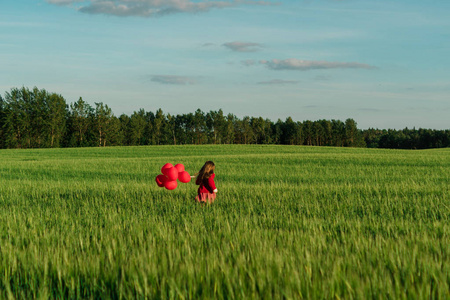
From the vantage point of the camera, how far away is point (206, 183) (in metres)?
7.20

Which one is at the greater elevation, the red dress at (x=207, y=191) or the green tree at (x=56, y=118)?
the green tree at (x=56, y=118)

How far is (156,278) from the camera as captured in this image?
2.75 metres

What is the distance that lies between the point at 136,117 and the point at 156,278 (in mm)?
115263

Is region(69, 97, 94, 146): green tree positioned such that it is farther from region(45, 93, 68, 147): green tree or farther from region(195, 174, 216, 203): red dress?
region(195, 174, 216, 203): red dress

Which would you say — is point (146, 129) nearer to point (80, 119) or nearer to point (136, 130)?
point (136, 130)

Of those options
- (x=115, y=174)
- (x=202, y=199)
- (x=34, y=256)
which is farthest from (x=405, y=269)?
(x=115, y=174)

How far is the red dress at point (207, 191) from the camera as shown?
283 inches

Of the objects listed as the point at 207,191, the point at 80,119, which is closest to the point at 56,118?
the point at 80,119

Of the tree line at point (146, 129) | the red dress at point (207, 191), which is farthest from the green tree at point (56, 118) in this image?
the red dress at point (207, 191)

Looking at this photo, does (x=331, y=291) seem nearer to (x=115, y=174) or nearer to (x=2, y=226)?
(x=2, y=226)

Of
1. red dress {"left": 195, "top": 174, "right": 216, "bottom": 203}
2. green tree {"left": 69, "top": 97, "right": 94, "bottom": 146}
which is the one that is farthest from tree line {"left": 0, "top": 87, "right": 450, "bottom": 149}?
red dress {"left": 195, "top": 174, "right": 216, "bottom": 203}

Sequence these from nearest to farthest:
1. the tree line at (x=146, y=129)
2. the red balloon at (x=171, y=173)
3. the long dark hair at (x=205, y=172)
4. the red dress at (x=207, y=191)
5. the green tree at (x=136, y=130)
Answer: the red balloon at (x=171, y=173), the long dark hair at (x=205, y=172), the red dress at (x=207, y=191), the tree line at (x=146, y=129), the green tree at (x=136, y=130)

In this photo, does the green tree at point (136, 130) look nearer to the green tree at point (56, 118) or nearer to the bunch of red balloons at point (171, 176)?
the green tree at point (56, 118)

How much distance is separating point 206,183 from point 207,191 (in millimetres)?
293
